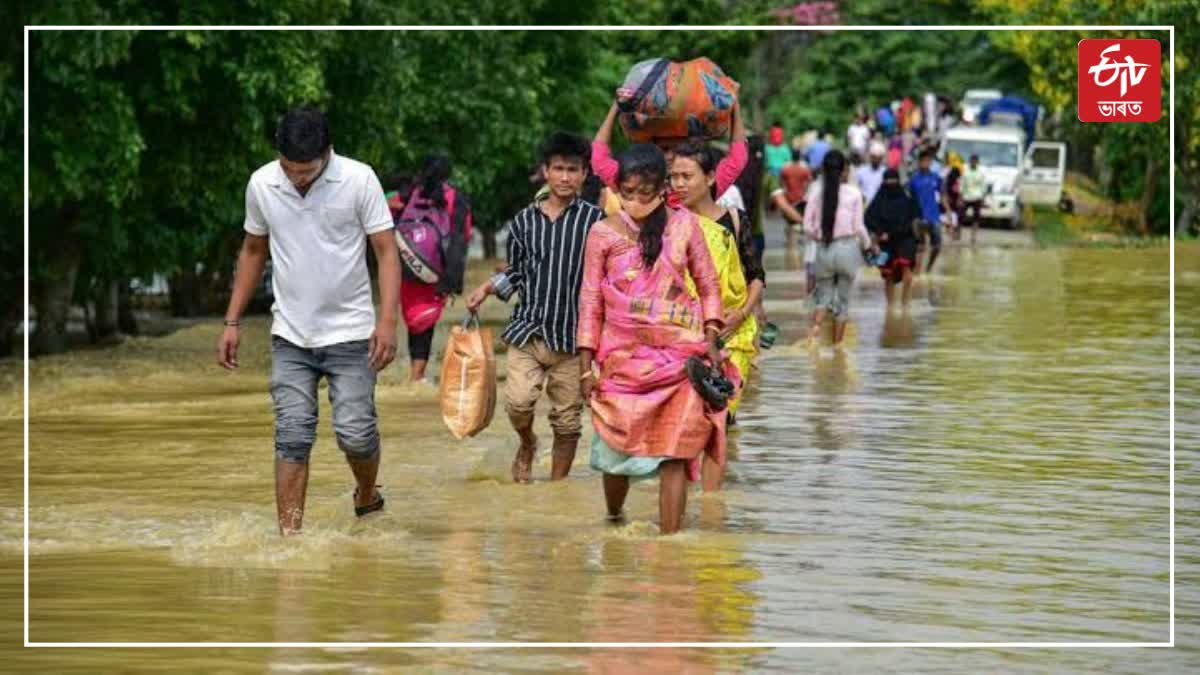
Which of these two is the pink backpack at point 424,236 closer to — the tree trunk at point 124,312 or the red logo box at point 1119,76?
the red logo box at point 1119,76

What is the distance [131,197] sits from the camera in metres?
22.0

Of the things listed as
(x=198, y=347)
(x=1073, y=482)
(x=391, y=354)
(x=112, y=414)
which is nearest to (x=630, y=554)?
(x=391, y=354)

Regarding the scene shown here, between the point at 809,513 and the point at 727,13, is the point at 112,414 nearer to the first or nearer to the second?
the point at 809,513

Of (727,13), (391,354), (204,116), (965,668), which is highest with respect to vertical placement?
(727,13)

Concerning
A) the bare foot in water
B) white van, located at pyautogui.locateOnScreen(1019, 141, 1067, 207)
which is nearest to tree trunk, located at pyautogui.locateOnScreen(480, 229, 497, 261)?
white van, located at pyautogui.locateOnScreen(1019, 141, 1067, 207)

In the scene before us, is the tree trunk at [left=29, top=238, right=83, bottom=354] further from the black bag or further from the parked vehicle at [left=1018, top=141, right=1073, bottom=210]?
the parked vehicle at [left=1018, top=141, right=1073, bottom=210]

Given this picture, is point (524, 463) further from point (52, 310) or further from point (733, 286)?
point (52, 310)

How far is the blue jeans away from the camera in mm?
11203

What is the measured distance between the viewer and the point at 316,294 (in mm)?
11141

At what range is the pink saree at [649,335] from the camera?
37.3ft

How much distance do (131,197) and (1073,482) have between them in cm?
986

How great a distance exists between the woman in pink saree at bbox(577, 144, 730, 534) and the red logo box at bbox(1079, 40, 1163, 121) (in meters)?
1.55

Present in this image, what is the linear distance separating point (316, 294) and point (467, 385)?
6.67 ft

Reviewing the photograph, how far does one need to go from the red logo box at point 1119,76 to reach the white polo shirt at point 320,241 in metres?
2.59
